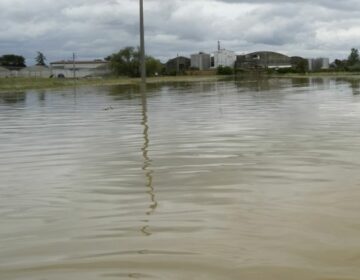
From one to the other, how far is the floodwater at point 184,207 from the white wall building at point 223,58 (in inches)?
4468

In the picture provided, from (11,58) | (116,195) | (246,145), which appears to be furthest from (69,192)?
(11,58)

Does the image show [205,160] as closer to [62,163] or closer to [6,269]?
[62,163]

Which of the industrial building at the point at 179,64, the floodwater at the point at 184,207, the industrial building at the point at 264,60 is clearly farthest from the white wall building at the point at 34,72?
the floodwater at the point at 184,207

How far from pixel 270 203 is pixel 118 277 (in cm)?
229

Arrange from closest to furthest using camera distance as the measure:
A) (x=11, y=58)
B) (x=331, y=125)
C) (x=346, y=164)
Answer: (x=346, y=164)
(x=331, y=125)
(x=11, y=58)

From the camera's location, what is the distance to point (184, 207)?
19.1ft

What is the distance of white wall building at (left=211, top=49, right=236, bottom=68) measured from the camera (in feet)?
407

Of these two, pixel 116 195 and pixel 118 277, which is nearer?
pixel 118 277

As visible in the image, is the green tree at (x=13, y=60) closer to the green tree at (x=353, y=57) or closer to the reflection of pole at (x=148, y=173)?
the green tree at (x=353, y=57)

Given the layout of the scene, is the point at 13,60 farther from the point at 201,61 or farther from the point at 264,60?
the point at 264,60

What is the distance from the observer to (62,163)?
29.4 feet

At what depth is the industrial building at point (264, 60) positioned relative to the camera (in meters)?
121

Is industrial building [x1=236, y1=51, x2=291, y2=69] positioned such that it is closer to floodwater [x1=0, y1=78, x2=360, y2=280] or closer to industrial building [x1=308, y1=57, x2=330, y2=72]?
industrial building [x1=308, y1=57, x2=330, y2=72]

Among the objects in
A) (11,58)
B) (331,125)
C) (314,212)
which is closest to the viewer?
(314,212)
